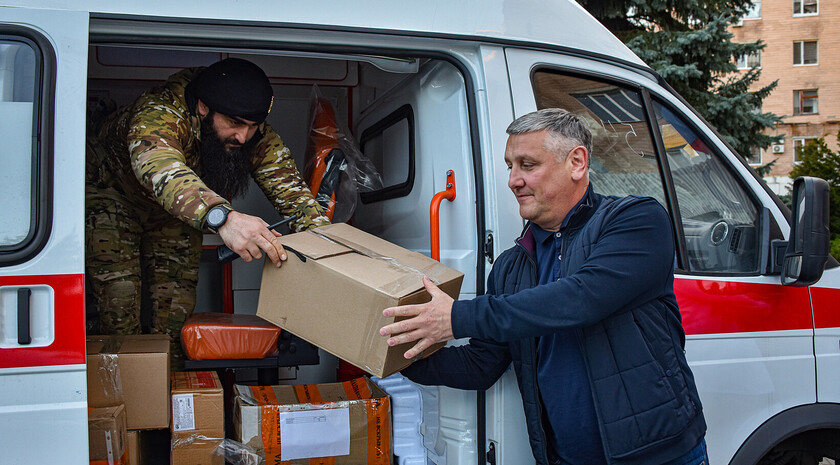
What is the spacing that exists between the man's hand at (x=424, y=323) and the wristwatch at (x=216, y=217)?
0.58 metres

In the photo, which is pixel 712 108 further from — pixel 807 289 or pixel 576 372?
pixel 576 372

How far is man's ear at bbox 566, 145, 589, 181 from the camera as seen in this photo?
210cm

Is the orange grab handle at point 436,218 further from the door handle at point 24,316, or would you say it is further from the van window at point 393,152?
the door handle at point 24,316

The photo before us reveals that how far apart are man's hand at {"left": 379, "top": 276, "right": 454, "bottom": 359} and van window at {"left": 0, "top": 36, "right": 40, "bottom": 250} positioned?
975 mm

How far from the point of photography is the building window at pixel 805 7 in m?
27.5

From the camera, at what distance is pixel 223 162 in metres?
2.75

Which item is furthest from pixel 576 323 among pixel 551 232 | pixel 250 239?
pixel 250 239

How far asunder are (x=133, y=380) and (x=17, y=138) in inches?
31.9

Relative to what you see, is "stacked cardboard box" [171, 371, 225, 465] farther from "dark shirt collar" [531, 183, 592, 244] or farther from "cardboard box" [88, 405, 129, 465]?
"dark shirt collar" [531, 183, 592, 244]

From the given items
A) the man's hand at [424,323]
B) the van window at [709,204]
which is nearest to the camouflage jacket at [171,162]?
the man's hand at [424,323]

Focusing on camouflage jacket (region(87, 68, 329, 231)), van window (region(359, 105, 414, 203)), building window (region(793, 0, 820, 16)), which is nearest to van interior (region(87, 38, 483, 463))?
van window (region(359, 105, 414, 203))

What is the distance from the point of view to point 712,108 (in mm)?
9312

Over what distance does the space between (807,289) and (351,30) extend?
199cm

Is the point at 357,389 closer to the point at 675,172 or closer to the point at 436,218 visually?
the point at 436,218
